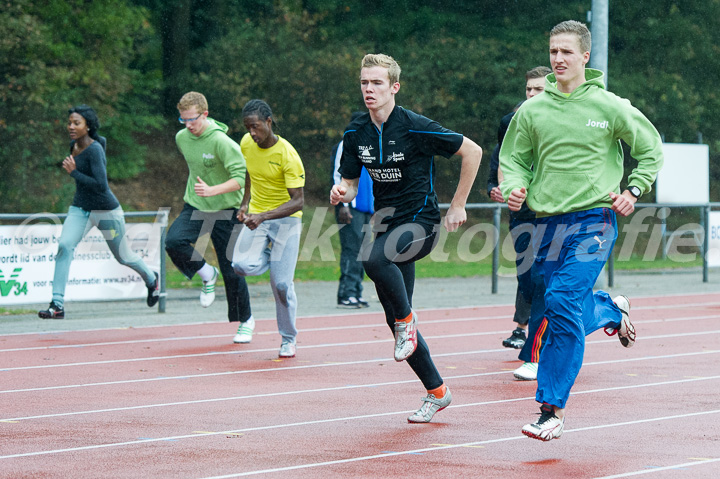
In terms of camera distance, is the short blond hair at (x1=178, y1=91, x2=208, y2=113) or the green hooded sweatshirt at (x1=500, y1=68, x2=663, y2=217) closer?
the green hooded sweatshirt at (x1=500, y1=68, x2=663, y2=217)

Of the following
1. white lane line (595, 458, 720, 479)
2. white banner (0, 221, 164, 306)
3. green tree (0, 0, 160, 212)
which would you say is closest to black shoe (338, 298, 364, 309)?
white banner (0, 221, 164, 306)

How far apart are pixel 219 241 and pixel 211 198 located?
0.42 meters

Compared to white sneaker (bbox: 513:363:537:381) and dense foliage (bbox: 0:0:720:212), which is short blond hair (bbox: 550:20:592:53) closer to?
white sneaker (bbox: 513:363:537:381)

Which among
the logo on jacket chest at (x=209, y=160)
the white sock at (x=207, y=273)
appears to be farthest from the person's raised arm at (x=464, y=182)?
the white sock at (x=207, y=273)

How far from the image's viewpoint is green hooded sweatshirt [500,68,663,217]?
6.24 meters

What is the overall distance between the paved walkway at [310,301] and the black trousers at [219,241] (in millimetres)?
2053

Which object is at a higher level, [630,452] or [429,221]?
[429,221]

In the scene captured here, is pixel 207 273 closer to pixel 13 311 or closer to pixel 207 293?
pixel 207 293

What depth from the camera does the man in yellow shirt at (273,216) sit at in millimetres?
9766

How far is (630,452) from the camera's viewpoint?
5965mm

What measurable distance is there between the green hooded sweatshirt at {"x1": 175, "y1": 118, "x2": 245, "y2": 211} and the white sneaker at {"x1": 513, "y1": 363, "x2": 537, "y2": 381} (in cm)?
338

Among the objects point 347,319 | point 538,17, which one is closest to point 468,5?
point 538,17

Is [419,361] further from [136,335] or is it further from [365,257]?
[136,335]

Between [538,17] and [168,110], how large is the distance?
1236 centimetres
